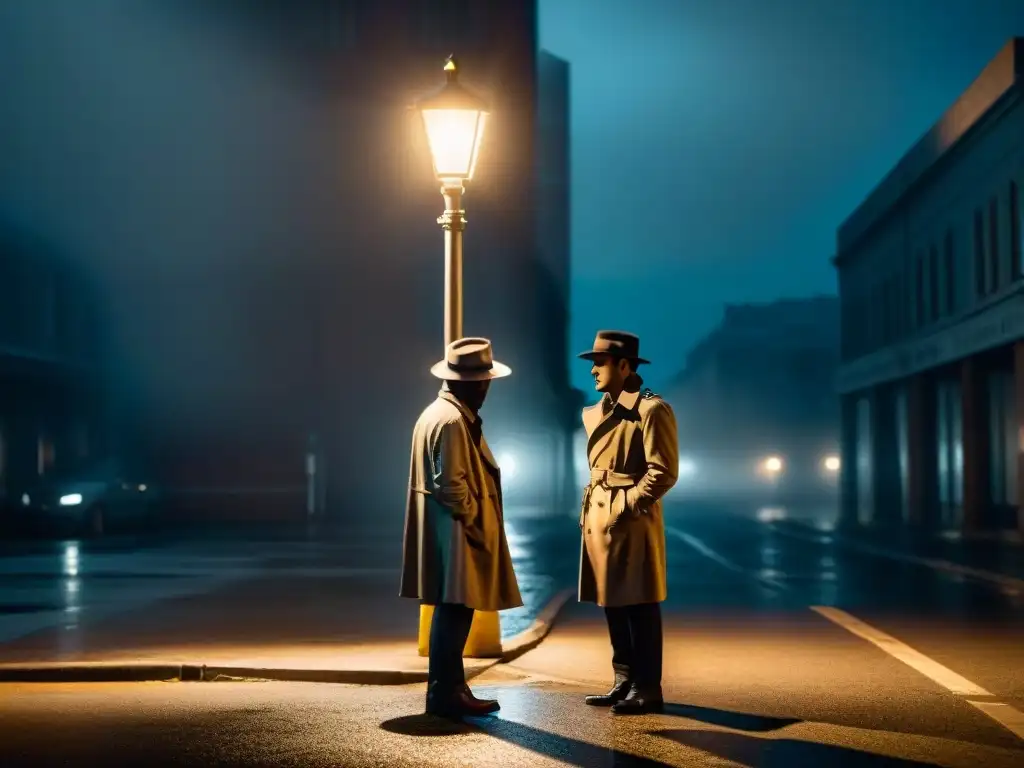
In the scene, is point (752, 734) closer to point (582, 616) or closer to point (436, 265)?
point (582, 616)

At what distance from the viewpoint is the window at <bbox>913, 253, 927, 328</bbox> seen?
4531 centimetres

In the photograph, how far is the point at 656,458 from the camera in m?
8.39

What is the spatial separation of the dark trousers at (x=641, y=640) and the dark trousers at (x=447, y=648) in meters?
0.87

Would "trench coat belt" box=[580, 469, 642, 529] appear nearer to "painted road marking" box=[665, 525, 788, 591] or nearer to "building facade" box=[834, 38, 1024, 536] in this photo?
"painted road marking" box=[665, 525, 788, 591]

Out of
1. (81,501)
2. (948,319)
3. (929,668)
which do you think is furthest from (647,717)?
(948,319)

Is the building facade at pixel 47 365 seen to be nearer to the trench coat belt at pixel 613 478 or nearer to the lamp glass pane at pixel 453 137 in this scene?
the lamp glass pane at pixel 453 137

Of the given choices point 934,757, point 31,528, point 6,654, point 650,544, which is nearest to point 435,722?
→ point 650,544

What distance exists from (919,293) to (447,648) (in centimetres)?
3983

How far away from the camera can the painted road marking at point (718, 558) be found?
67.3ft

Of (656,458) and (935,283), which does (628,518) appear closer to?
(656,458)

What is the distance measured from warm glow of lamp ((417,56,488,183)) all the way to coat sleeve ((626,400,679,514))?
3910 millimetres

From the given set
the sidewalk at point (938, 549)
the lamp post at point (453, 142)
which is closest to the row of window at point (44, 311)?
the sidewalk at point (938, 549)

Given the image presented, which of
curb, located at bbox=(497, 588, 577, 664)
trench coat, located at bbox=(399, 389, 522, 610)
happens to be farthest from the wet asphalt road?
trench coat, located at bbox=(399, 389, 522, 610)

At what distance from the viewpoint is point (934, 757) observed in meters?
7.38
